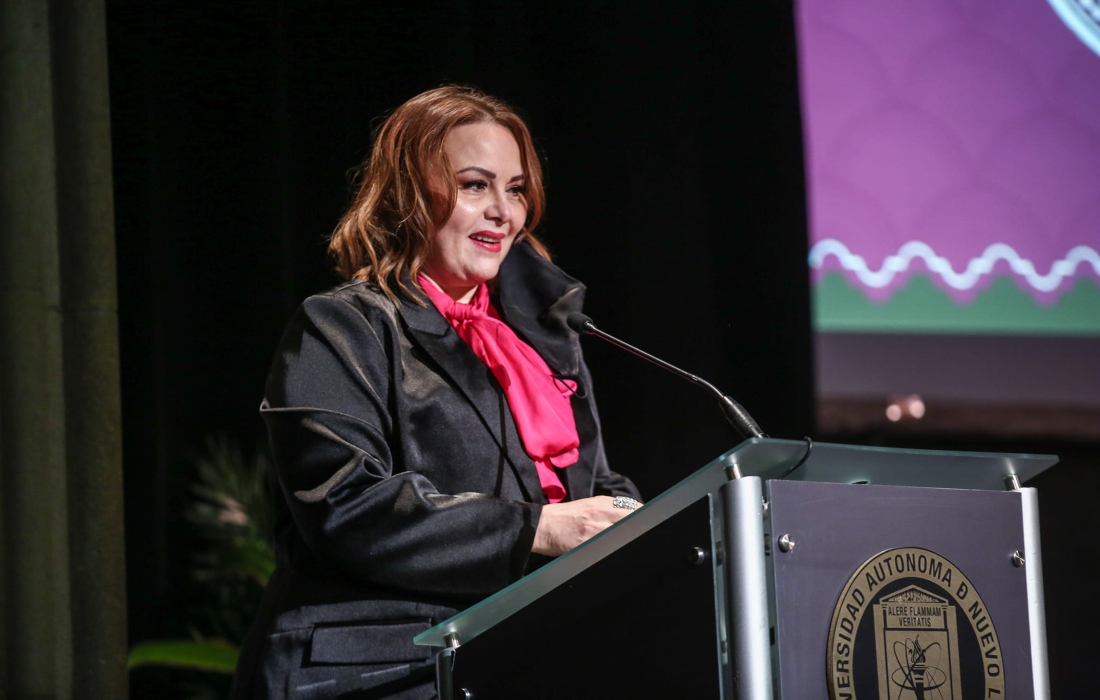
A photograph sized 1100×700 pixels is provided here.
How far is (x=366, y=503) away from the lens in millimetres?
1401

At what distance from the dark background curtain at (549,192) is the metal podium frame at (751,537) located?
1531 mm

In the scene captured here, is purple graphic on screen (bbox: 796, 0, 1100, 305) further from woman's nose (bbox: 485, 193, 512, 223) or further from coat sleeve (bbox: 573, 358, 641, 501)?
woman's nose (bbox: 485, 193, 512, 223)

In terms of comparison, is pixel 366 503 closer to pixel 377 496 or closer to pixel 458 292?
pixel 377 496

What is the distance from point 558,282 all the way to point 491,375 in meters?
0.25

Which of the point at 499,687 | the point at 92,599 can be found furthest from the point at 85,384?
the point at 499,687

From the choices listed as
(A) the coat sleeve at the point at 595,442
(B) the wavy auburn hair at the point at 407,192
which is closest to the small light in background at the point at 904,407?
(A) the coat sleeve at the point at 595,442

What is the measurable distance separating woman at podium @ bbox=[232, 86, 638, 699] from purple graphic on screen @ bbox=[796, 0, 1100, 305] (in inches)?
38.2

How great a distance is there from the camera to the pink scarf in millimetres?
1707

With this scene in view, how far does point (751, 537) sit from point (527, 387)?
781 millimetres

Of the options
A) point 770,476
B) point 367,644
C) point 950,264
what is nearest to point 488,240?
point 367,644

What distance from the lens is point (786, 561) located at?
1014 mm

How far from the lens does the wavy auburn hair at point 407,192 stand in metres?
1.79

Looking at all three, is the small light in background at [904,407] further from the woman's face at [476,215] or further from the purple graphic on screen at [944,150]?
the woman's face at [476,215]

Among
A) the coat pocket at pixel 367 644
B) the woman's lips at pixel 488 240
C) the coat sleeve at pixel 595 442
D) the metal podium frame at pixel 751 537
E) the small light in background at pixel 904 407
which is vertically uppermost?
the woman's lips at pixel 488 240
